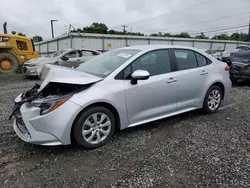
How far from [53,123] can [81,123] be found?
0.36 meters

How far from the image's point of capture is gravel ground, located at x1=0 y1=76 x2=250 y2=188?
2.21 m

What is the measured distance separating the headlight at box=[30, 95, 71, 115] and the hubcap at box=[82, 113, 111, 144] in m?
0.43

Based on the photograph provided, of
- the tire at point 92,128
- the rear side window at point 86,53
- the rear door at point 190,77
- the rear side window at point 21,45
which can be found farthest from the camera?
the rear side window at point 21,45

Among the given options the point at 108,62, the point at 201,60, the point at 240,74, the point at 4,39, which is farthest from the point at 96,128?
the point at 4,39

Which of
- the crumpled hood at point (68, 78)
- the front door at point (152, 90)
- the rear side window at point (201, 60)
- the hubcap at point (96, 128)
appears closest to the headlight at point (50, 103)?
the crumpled hood at point (68, 78)

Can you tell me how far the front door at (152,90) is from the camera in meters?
3.07

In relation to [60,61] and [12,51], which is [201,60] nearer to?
[60,61]

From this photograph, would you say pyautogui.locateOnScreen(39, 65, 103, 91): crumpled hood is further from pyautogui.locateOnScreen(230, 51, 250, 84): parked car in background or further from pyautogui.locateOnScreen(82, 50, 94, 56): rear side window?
pyautogui.locateOnScreen(82, 50, 94, 56): rear side window

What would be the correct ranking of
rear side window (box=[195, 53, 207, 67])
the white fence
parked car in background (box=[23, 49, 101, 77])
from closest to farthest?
rear side window (box=[195, 53, 207, 67]) < parked car in background (box=[23, 49, 101, 77]) < the white fence

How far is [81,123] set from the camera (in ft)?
8.71

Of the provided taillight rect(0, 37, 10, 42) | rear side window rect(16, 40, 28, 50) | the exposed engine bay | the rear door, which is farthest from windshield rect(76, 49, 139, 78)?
rear side window rect(16, 40, 28, 50)

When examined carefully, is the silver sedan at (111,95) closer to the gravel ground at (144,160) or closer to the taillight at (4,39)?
the gravel ground at (144,160)

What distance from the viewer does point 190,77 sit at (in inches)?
146

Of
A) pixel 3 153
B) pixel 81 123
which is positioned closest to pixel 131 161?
pixel 81 123
